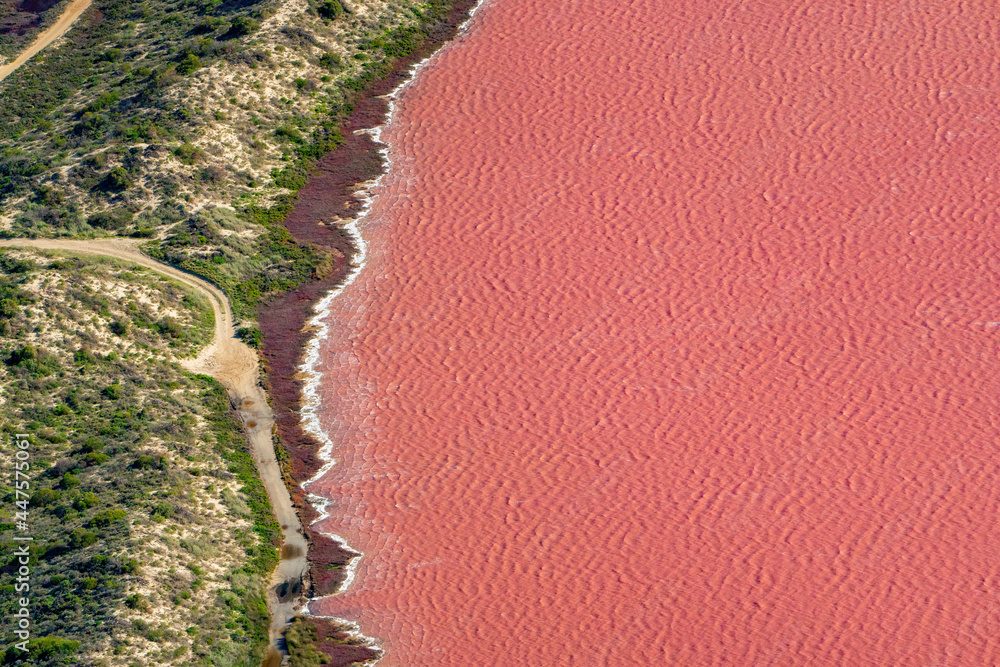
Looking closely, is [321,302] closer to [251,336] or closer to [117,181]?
[251,336]

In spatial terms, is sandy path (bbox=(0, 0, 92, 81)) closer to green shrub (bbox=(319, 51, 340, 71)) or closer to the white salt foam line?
green shrub (bbox=(319, 51, 340, 71))

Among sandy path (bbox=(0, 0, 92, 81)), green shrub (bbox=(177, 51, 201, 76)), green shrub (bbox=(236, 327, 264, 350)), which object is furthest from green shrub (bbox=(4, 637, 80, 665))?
sandy path (bbox=(0, 0, 92, 81))

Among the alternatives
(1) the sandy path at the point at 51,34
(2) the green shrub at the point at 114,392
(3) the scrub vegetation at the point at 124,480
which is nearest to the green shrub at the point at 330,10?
(1) the sandy path at the point at 51,34

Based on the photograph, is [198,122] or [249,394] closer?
[249,394]

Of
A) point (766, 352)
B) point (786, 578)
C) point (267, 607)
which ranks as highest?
point (766, 352)

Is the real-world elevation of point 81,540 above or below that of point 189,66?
below

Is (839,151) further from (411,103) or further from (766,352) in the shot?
(411,103)

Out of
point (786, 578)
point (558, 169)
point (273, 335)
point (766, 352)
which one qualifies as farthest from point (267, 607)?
point (558, 169)

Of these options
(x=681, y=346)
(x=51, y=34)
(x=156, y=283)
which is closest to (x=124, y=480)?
(x=156, y=283)
